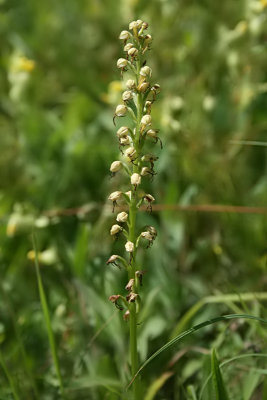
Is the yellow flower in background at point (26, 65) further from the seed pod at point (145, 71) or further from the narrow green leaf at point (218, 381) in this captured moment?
the narrow green leaf at point (218, 381)

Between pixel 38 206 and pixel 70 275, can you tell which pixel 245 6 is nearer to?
pixel 38 206

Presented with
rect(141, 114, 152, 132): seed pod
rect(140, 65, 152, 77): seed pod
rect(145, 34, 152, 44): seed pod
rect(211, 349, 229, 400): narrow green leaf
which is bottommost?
rect(211, 349, 229, 400): narrow green leaf

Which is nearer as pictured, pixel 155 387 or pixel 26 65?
pixel 155 387

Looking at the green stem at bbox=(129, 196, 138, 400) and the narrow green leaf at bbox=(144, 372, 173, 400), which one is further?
the narrow green leaf at bbox=(144, 372, 173, 400)

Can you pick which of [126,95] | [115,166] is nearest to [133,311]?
[115,166]

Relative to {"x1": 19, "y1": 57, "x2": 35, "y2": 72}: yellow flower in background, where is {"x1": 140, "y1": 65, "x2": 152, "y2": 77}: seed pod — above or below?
below

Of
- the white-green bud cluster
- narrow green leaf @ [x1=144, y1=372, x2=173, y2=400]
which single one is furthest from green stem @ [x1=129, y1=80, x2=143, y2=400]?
narrow green leaf @ [x1=144, y1=372, x2=173, y2=400]

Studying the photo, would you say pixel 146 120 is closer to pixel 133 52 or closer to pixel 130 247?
pixel 133 52

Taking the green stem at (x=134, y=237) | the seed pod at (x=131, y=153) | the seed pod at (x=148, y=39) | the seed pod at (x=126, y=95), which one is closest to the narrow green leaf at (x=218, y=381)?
the green stem at (x=134, y=237)

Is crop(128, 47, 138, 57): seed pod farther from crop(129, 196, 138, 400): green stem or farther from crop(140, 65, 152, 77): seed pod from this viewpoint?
crop(129, 196, 138, 400): green stem
